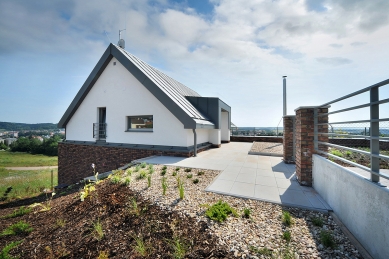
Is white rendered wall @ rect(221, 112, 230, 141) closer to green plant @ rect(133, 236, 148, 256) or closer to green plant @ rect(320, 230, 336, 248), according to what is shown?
green plant @ rect(320, 230, 336, 248)

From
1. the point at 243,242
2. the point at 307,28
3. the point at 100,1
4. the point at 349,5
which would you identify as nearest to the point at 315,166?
the point at 243,242

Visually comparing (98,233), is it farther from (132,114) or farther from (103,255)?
(132,114)

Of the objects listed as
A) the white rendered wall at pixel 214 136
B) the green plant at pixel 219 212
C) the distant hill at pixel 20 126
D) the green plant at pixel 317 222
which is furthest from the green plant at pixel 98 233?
the distant hill at pixel 20 126

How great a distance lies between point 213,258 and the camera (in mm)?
1983

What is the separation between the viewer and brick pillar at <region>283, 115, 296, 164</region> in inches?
260

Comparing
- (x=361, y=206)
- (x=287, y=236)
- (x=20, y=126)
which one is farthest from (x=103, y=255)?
(x=20, y=126)

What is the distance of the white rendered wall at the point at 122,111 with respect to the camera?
8.69 m

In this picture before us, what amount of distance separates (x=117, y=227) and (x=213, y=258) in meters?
1.78

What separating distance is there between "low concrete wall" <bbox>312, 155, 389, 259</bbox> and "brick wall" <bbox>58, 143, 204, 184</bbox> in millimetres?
5864

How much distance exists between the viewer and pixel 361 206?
90.0 inches

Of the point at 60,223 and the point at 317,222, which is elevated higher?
the point at 317,222

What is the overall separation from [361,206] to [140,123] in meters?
9.33

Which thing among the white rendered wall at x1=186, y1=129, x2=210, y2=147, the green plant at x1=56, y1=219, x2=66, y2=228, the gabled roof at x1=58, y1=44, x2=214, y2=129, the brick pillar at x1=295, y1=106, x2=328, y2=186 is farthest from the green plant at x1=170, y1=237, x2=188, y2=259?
the white rendered wall at x1=186, y1=129, x2=210, y2=147

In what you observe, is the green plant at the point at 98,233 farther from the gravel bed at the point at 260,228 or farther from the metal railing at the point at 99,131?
the metal railing at the point at 99,131
